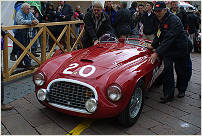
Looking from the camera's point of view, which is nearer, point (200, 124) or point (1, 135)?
point (1, 135)

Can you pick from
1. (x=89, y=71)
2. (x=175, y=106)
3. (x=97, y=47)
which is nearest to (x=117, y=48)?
(x=97, y=47)

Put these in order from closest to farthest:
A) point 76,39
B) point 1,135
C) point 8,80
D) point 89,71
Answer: point 1,135 < point 89,71 < point 8,80 < point 76,39

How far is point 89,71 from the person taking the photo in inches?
142

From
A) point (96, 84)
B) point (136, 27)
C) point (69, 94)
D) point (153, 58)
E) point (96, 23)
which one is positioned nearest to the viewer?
point (96, 84)

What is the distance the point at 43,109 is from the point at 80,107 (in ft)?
3.32

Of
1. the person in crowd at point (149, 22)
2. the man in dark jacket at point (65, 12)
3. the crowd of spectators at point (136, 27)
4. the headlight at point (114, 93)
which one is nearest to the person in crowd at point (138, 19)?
the crowd of spectators at point (136, 27)

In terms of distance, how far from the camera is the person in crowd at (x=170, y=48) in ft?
14.5

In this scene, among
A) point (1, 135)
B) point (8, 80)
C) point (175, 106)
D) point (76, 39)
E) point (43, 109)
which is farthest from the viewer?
point (76, 39)

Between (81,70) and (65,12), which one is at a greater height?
(65,12)

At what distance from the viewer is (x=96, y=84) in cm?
338

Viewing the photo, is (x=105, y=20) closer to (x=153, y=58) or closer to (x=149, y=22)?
(x=149, y=22)

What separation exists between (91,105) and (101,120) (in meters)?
0.64

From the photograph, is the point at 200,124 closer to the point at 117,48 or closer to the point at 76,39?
the point at 117,48

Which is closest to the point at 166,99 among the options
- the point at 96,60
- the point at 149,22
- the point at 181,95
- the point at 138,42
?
the point at 181,95
